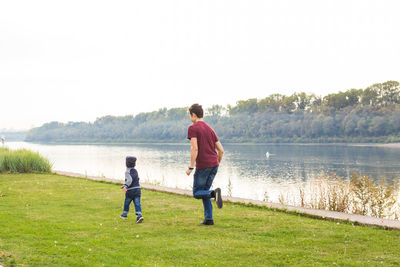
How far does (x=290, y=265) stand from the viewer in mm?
4316

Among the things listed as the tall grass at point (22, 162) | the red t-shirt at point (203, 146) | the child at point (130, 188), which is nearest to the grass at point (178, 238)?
the child at point (130, 188)

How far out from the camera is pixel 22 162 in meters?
16.2

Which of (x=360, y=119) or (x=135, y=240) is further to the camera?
(x=360, y=119)

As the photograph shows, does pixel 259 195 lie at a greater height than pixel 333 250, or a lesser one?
lesser

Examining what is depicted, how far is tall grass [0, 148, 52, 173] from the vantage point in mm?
15867

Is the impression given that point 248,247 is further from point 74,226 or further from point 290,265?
point 74,226

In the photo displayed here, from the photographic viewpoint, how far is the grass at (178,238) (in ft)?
14.9

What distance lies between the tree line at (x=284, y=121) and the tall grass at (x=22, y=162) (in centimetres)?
7575

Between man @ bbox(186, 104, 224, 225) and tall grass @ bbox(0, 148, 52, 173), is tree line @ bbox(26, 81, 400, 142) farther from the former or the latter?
man @ bbox(186, 104, 224, 225)

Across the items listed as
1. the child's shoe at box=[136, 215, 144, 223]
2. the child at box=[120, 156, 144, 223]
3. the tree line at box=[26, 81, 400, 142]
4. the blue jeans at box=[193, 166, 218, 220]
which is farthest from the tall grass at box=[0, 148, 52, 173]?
the tree line at box=[26, 81, 400, 142]

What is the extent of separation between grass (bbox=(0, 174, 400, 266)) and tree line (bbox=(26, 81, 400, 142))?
7893 cm

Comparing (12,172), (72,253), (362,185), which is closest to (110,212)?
(72,253)

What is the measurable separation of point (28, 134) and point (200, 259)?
19475 centimetres

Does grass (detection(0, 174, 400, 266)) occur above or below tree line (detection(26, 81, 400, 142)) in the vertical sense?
below
